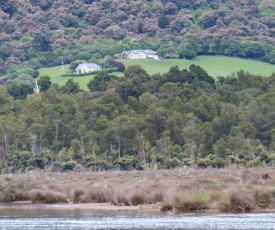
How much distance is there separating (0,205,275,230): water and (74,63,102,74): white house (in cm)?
12436

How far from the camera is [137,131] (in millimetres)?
93312

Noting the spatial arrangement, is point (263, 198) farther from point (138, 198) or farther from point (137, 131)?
point (137, 131)

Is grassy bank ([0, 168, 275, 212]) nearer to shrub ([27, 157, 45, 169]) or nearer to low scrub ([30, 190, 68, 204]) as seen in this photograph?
low scrub ([30, 190, 68, 204])

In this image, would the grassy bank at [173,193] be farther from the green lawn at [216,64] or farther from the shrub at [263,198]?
the green lawn at [216,64]

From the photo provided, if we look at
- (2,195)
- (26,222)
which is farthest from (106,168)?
(26,222)

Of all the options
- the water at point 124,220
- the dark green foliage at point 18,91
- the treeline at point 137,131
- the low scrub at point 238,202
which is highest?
the dark green foliage at point 18,91

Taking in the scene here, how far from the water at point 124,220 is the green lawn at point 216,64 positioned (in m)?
119

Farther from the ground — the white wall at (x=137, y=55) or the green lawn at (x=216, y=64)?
the white wall at (x=137, y=55)

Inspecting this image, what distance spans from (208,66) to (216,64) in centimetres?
368

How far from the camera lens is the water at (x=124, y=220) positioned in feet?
131

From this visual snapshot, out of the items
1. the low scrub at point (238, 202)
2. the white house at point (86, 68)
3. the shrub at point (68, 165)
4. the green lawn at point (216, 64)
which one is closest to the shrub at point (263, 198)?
the low scrub at point (238, 202)

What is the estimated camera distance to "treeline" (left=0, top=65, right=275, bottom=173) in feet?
290

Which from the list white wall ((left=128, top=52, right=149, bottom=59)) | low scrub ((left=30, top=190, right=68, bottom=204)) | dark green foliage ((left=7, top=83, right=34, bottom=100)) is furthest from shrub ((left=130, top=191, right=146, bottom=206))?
white wall ((left=128, top=52, right=149, bottom=59))

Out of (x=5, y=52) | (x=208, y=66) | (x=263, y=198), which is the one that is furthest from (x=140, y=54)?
(x=263, y=198)
